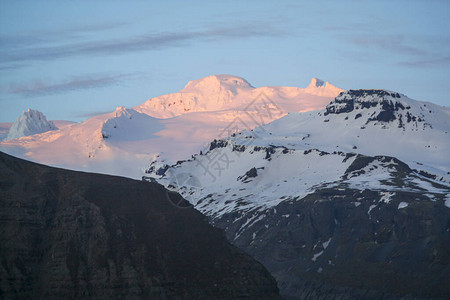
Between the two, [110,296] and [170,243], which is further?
[170,243]

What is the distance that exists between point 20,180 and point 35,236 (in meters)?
15.9

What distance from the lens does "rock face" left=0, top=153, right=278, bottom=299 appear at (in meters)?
182

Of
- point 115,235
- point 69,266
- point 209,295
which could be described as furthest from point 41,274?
point 209,295

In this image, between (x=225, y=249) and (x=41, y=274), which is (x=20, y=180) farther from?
(x=225, y=249)

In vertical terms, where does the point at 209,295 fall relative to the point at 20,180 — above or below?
below

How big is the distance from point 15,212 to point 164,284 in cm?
3245

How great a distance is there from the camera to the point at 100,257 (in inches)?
7402

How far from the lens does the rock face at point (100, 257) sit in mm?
182125

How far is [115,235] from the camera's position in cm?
19338

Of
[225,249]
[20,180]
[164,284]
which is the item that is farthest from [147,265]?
[20,180]

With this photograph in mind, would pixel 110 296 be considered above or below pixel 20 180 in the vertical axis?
below

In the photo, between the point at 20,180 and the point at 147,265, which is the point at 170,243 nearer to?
the point at 147,265

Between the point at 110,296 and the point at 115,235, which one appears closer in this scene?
the point at 110,296

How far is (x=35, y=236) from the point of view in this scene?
189000 mm
